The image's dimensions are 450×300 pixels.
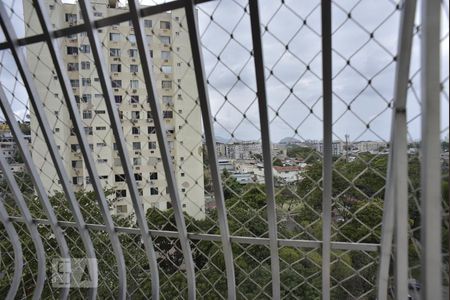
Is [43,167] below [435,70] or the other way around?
below

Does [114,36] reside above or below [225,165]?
above

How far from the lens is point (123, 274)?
1.73m

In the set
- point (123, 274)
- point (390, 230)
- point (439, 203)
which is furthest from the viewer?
point (123, 274)

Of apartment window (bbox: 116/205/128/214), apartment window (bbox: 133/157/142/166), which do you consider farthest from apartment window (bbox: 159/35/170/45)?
apartment window (bbox: 116/205/128/214)

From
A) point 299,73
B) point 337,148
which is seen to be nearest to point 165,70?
point 299,73

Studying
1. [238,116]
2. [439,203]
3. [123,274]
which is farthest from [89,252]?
[439,203]

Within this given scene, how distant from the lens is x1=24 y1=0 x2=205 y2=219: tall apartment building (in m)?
1.43

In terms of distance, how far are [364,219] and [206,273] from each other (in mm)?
910

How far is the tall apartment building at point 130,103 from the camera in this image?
1434mm

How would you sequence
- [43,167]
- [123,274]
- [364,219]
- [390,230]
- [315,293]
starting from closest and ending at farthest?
1. [390,230]
2. [364,219]
3. [315,293]
4. [123,274]
5. [43,167]

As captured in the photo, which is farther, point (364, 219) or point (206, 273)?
point (206, 273)

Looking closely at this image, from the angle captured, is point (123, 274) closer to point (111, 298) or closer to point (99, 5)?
point (111, 298)

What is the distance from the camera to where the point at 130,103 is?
1.61m

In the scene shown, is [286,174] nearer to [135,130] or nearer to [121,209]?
[135,130]
